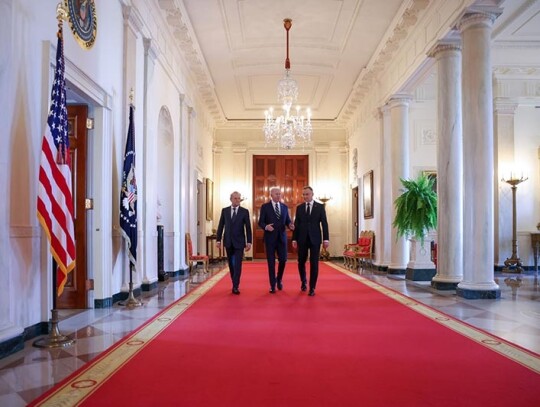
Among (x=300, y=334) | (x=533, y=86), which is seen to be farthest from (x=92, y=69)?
(x=533, y=86)

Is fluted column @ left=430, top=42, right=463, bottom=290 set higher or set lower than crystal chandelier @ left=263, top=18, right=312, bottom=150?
lower

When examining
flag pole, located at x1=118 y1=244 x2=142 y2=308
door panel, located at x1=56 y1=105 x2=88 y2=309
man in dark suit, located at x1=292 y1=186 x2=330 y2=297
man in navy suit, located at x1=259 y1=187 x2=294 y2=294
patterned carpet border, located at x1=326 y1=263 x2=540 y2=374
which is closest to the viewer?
patterned carpet border, located at x1=326 y1=263 x2=540 y2=374

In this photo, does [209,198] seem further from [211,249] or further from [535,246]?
[535,246]

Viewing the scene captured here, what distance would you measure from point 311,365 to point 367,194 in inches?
437

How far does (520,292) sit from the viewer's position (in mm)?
7824

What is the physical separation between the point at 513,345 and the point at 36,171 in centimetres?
435

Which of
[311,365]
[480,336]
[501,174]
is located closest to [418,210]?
[501,174]

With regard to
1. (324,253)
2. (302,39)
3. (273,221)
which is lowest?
(324,253)

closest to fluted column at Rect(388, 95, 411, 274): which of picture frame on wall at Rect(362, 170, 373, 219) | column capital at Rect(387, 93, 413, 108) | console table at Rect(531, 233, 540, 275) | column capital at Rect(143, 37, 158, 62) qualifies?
column capital at Rect(387, 93, 413, 108)

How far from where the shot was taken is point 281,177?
59.8 ft

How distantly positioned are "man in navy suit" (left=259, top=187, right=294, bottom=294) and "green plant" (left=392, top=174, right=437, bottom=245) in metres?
2.99

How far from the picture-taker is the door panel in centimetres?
616

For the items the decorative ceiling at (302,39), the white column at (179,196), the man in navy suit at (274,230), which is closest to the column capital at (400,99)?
the decorative ceiling at (302,39)

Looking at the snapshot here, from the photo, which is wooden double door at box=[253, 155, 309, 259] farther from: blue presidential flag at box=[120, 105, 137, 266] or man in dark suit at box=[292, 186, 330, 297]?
blue presidential flag at box=[120, 105, 137, 266]
